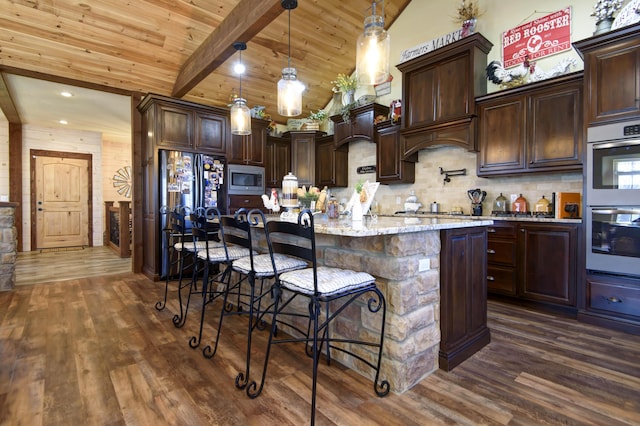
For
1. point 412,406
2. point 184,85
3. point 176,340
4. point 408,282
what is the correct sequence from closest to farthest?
point 412,406, point 408,282, point 176,340, point 184,85

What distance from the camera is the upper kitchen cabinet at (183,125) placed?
4.32 m

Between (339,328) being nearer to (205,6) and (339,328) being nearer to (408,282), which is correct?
(408,282)

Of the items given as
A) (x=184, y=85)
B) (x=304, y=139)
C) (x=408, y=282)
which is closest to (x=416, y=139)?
(x=304, y=139)

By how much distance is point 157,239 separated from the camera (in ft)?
14.3

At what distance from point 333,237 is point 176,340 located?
1469 millimetres

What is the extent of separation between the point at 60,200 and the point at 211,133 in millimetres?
5329

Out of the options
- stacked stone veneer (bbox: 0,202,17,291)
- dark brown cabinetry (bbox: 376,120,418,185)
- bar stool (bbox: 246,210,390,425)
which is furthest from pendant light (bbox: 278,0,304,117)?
stacked stone veneer (bbox: 0,202,17,291)

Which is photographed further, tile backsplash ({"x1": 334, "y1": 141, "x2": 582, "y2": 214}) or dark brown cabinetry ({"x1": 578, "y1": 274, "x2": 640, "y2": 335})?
tile backsplash ({"x1": 334, "y1": 141, "x2": 582, "y2": 214})

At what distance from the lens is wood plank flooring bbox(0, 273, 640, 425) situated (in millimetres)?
1551

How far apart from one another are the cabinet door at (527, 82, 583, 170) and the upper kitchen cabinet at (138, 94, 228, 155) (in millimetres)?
4060

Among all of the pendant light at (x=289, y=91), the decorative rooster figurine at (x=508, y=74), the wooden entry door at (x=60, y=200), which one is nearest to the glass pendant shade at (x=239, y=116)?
the pendant light at (x=289, y=91)

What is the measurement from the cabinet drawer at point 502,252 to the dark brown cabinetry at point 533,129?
79 cm

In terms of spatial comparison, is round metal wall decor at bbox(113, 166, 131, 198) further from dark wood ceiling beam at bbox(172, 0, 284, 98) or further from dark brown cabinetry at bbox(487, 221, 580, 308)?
dark brown cabinetry at bbox(487, 221, 580, 308)

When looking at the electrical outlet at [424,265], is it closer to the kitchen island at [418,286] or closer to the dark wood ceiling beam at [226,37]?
the kitchen island at [418,286]
